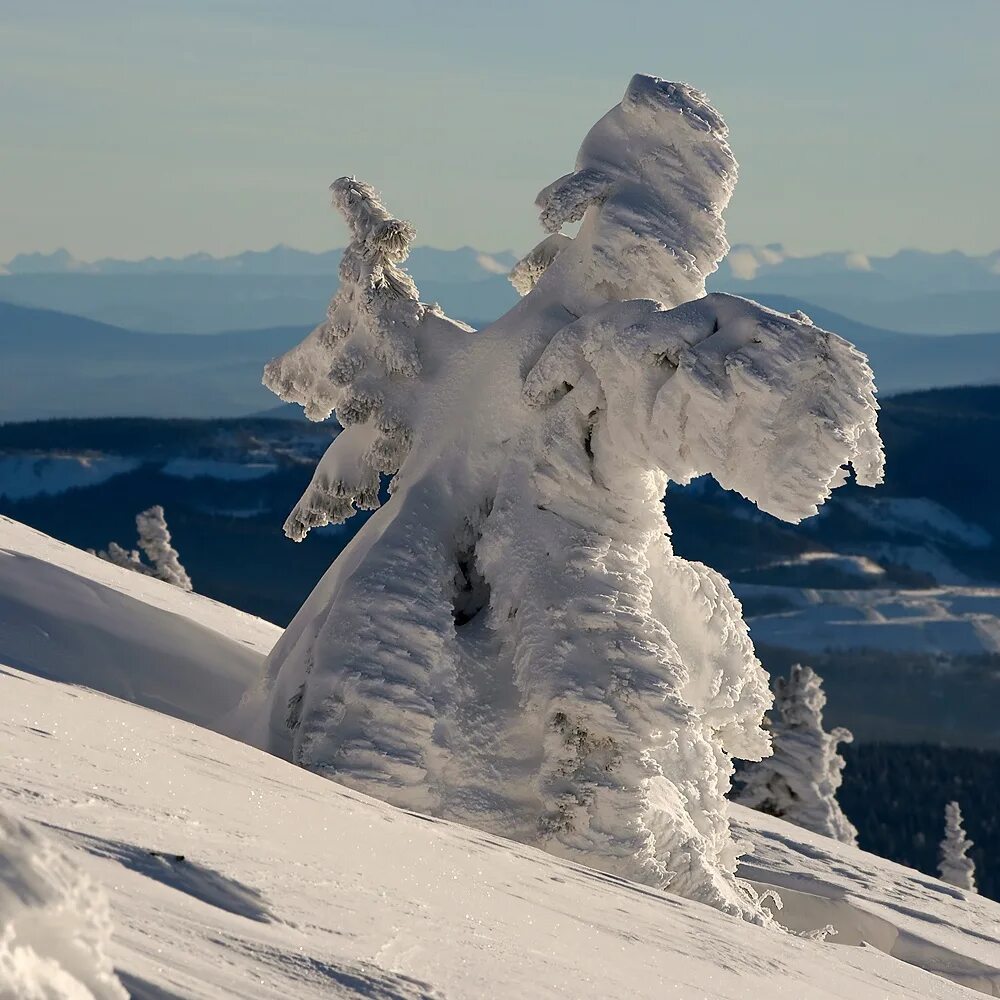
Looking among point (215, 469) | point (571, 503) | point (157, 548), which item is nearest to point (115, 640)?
point (571, 503)

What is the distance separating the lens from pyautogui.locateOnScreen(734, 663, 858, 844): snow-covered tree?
31641mm

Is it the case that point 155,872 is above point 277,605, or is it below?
below

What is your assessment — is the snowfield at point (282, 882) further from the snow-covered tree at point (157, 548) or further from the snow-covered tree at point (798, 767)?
the snow-covered tree at point (157, 548)

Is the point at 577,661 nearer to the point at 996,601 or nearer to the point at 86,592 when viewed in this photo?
the point at 86,592

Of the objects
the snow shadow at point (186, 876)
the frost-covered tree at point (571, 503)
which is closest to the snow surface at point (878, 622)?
the frost-covered tree at point (571, 503)

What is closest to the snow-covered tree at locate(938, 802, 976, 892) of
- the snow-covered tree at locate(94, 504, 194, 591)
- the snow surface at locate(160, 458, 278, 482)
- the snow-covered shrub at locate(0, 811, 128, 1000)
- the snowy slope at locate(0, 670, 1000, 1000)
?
the snow-covered tree at locate(94, 504, 194, 591)

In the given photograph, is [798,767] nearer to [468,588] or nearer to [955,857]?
[955,857]

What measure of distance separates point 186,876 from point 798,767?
2618 cm

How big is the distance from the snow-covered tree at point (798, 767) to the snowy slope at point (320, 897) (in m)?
19.4

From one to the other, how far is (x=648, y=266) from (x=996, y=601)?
15630cm

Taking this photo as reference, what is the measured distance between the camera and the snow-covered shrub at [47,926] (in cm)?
409

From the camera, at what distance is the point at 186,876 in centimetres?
684

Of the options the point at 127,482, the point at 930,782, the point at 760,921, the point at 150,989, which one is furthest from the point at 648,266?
the point at 127,482

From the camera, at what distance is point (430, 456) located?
13.7 metres
